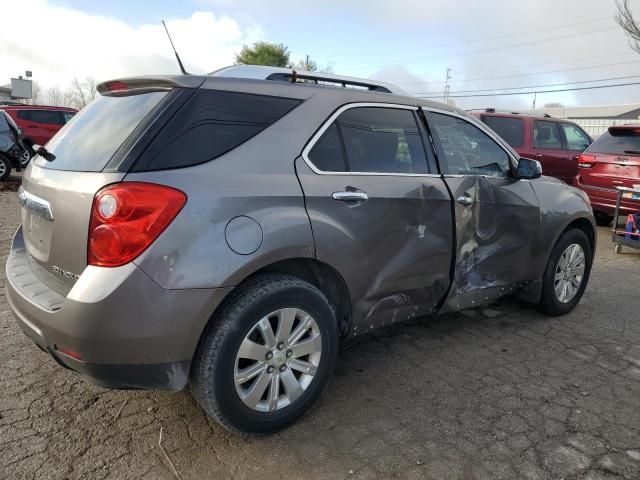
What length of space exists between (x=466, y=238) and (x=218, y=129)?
185 cm

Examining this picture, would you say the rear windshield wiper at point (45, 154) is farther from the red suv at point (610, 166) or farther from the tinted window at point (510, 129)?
the tinted window at point (510, 129)

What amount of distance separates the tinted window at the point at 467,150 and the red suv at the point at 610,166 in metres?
4.55

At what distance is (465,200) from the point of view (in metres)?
3.39

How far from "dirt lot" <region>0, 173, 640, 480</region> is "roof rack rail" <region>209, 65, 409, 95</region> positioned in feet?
5.95

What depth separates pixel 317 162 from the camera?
8.84 feet

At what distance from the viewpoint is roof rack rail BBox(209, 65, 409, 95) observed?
9.46ft

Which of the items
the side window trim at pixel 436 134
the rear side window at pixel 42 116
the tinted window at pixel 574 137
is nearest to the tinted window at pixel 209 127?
the side window trim at pixel 436 134

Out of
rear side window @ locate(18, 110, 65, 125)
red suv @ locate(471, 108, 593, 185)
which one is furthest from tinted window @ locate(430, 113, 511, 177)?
rear side window @ locate(18, 110, 65, 125)

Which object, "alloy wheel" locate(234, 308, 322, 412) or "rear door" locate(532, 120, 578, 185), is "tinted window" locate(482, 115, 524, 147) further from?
"alloy wheel" locate(234, 308, 322, 412)

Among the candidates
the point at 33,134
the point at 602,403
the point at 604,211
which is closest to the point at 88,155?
the point at 602,403

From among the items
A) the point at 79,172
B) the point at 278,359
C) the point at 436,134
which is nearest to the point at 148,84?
the point at 79,172

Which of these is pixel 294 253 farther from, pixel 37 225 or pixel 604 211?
pixel 604 211

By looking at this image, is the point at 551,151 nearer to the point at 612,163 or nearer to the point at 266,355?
the point at 612,163

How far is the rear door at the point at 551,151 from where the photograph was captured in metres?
9.68
